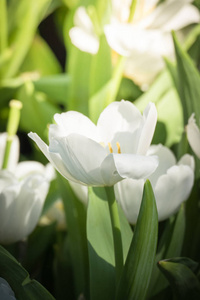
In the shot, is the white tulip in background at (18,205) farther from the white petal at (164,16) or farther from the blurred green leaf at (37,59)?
the blurred green leaf at (37,59)

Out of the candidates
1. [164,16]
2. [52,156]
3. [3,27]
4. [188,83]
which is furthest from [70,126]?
[3,27]

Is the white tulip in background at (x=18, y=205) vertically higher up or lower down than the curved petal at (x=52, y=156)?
lower down

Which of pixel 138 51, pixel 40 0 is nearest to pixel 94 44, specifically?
pixel 138 51

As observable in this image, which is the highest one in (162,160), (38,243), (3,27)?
(3,27)

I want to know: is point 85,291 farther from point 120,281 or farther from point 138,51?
point 138,51

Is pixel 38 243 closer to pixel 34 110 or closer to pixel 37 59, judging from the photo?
pixel 34 110

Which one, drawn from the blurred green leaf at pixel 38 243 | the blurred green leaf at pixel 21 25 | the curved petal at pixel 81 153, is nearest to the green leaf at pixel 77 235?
the blurred green leaf at pixel 38 243
